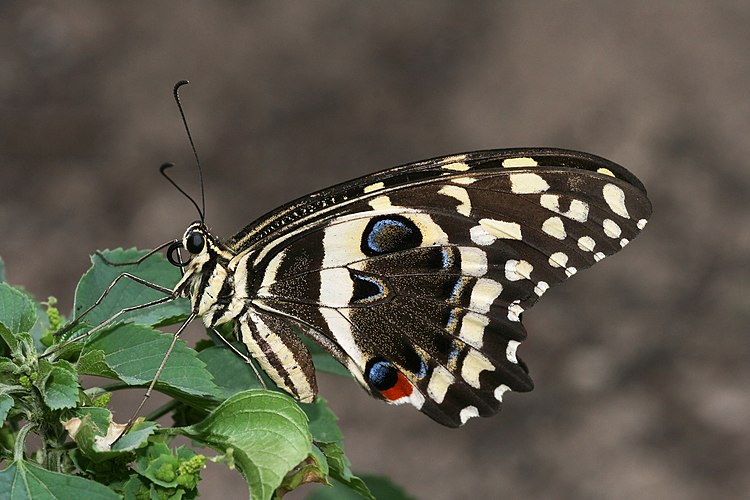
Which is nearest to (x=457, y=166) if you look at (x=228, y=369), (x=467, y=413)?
(x=467, y=413)

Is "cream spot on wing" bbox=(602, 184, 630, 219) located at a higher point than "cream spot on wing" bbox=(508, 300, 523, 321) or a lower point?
higher

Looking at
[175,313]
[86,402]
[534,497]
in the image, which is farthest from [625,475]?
[86,402]

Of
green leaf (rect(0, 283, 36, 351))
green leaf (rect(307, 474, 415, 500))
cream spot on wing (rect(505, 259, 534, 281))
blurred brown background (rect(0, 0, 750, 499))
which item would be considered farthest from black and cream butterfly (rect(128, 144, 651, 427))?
blurred brown background (rect(0, 0, 750, 499))

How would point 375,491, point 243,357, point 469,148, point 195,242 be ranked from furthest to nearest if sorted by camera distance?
point 469,148 → point 375,491 → point 195,242 → point 243,357

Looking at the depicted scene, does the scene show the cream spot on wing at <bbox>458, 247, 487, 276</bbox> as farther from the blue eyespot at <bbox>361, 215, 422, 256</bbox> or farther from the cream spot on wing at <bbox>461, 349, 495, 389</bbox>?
the cream spot on wing at <bbox>461, 349, 495, 389</bbox>

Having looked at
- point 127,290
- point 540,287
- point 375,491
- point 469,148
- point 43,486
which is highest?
point 469,148

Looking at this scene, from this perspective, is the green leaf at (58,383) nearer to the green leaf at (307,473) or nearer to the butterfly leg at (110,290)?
the butterfly leg at (110,290)

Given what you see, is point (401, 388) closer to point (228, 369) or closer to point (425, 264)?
point (425, 264)
